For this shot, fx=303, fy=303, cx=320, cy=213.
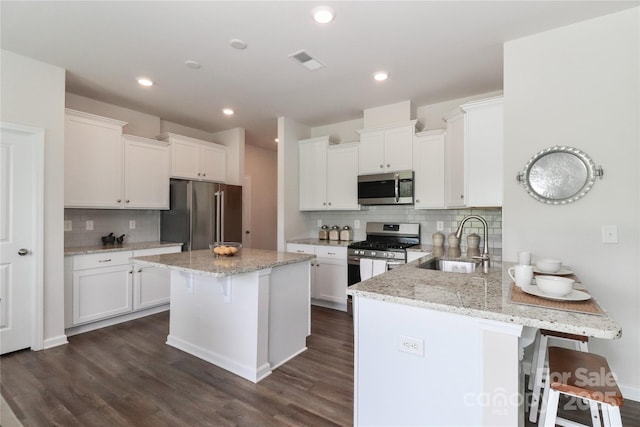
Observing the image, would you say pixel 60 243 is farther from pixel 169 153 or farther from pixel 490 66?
pixel 490 66

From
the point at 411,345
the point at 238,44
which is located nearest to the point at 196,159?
the point at 238,44

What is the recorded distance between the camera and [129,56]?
2.65m

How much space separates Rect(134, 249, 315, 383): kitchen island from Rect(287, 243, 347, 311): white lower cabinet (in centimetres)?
111

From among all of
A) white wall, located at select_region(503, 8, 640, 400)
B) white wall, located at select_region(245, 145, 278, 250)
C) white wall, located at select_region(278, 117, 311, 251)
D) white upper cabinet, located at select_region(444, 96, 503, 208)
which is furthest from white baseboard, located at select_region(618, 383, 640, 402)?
white wall, located at select_region(245, 145, 278, 250)

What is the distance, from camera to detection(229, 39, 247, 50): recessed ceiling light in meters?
2.40

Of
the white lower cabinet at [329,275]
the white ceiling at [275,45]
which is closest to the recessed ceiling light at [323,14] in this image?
the white ceiling at [275,45]

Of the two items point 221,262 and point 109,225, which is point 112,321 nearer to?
point 109,225

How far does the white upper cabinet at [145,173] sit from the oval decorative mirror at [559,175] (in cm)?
410

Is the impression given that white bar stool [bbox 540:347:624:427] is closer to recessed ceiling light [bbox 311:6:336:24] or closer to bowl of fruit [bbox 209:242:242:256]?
bowl of fruit [bbox 209:242:242:256]

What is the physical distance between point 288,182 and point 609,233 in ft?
11.4

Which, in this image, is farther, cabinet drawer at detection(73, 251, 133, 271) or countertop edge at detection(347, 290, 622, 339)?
cabinet drawer at detection(73, 251, 133, 271)

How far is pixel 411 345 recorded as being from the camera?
1405 mm

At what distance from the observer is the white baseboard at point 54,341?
279 cm

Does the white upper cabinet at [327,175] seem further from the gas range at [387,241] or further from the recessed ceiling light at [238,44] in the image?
the recessed ceiling light at [238,44]
